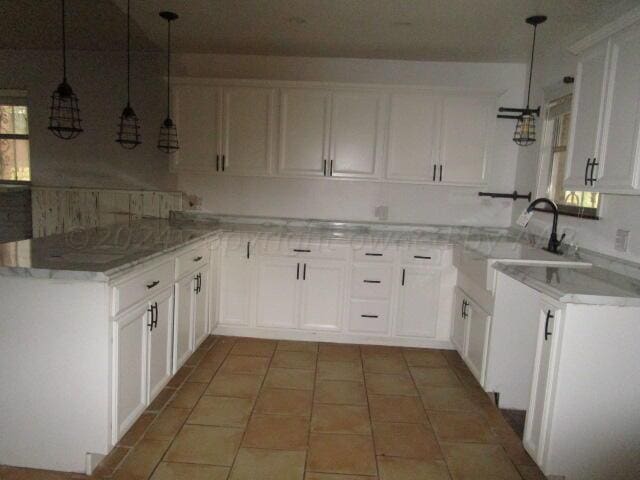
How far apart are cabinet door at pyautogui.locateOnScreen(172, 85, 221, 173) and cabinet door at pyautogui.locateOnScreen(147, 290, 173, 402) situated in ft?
5.07

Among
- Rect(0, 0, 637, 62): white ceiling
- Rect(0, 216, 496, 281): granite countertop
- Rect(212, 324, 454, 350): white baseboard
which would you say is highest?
Rect(0, 0, 637, 62): white ceiling

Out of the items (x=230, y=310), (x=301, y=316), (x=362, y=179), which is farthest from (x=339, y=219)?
(x=230, y=310)

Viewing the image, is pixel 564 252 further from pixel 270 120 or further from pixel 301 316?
pixel 270 120

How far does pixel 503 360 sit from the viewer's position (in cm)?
248

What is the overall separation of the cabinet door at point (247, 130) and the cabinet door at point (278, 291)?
2.72 ft

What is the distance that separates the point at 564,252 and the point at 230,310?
2.49 meters

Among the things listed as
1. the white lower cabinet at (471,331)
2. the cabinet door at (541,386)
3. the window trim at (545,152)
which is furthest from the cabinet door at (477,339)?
the window trim at (545,152)

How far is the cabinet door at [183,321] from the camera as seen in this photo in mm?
2533

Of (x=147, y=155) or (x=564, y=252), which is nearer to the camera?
(x=564, y=252)

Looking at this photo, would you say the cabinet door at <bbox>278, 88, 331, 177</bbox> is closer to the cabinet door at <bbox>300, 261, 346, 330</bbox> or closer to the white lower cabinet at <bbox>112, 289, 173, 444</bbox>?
the cabinet door at <bbox>300, 261, 346, 330</bbox>

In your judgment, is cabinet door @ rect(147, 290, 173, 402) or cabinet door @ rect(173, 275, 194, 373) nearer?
cabinet door @ rect(147, 290, 173, 402)

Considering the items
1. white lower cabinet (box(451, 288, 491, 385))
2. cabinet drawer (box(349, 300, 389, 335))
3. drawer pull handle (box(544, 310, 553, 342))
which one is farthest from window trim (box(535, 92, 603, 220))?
drawer pull handle (box(544, 310, 553, 342))

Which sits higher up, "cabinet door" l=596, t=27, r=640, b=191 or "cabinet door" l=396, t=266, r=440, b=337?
"cabinet door" l=596, t=27, r=640, b=191

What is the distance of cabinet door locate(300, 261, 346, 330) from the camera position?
3.35m
